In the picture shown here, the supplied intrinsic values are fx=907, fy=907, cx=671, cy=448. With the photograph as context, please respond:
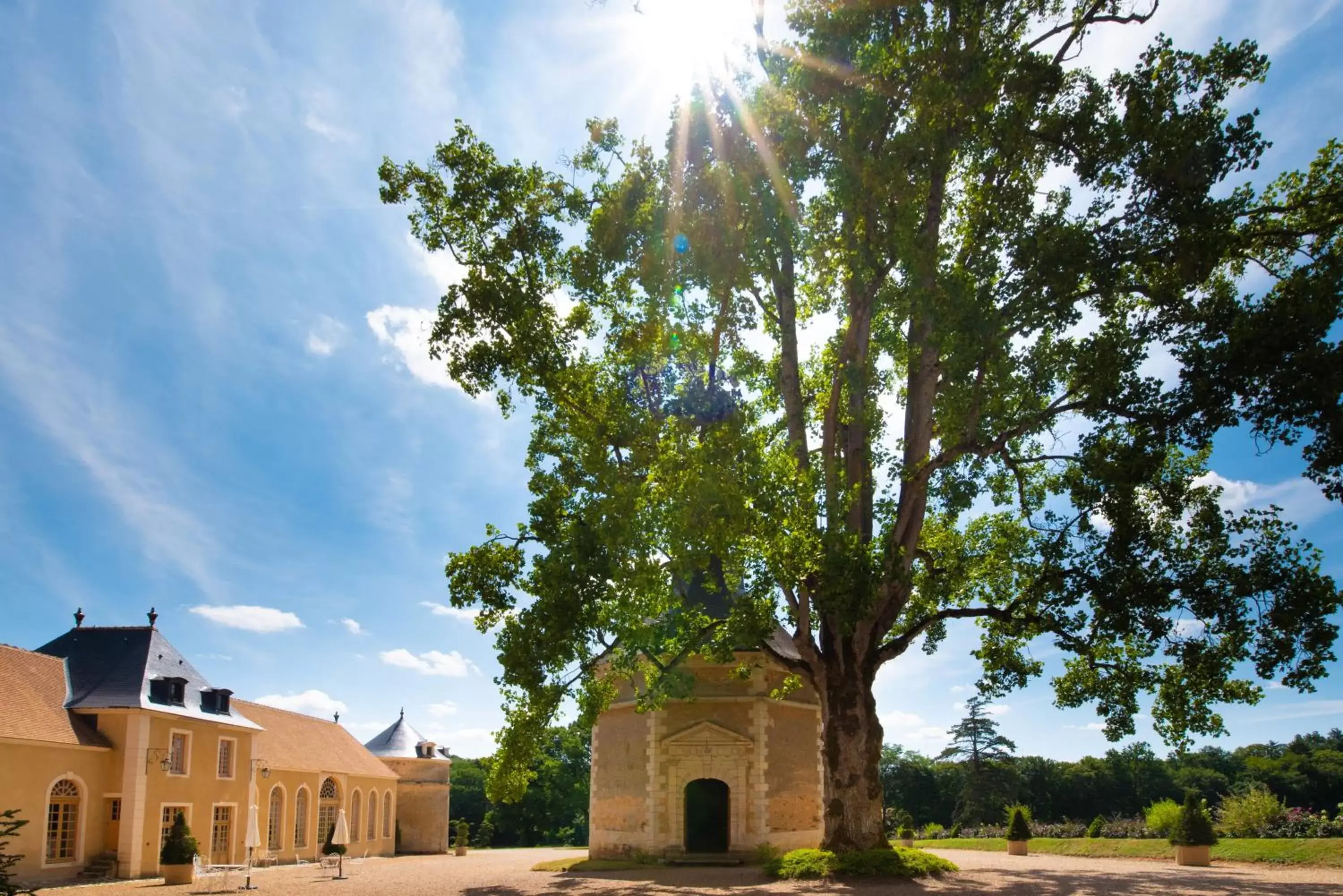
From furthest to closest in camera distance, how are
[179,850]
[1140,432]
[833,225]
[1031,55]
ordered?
[179,850] < [833,225] < [1031,55] < [1140,432]

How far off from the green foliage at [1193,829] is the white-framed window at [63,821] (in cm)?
2485

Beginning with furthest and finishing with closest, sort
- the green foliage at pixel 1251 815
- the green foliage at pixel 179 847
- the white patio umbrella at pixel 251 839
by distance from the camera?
the green foliage at pixel 1251 815 → the green foliage at pixel 179 847 → the white patio umbrella at pixel 251 839

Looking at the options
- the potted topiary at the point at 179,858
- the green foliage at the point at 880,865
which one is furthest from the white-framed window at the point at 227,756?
the green foliage at the point at 880,865

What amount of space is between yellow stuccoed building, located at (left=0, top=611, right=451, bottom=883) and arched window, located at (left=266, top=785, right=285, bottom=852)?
0.04 meters

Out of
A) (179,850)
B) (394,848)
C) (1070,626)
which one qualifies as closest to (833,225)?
(1070,626)

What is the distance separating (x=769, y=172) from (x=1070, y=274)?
531 cm

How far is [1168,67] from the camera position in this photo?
14.1 metres

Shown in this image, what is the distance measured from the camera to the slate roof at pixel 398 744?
41406 millimetres

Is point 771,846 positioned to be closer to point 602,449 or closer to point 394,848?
point 602,449

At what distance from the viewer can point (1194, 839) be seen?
18969 millimetres

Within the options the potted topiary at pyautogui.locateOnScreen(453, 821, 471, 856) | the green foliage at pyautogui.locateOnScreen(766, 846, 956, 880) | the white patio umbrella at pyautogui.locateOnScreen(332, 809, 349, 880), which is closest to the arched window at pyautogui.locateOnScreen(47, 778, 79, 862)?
the white patio umbrella at pyautogui.locateOnScreen(332, 809, 349, 880)

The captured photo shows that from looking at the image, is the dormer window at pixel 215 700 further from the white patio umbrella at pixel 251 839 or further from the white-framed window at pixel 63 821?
the white patio umbrella at pixel 251 839

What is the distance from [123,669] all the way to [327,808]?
38.5ft

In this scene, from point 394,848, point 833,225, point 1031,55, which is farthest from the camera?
point 394,848
